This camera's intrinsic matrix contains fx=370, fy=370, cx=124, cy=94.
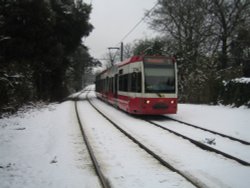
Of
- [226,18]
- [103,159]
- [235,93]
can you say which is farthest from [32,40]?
[103,159]

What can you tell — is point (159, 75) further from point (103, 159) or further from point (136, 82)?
point (103, 159)

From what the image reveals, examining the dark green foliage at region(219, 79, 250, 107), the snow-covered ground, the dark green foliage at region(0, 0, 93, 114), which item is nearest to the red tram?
the snow-covered ground

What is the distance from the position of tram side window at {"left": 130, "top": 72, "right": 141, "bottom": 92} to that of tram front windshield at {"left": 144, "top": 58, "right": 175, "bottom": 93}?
1.12 ft

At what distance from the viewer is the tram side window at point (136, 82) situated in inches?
672

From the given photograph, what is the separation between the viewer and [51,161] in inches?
339

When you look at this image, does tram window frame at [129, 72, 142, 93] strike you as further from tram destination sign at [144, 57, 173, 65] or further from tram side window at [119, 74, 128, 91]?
tram side window at [119, 74, 128, 91]

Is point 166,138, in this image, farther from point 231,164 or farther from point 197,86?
point 197,86

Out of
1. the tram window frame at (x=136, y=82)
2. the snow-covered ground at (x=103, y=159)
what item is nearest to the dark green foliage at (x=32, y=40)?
the tram window frame at (x=136, y=82)

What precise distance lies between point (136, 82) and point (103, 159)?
8.78 m

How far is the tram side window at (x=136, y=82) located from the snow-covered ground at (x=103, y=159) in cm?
287

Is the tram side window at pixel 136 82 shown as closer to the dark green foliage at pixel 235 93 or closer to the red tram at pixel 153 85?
the red tram at pixel 153 85

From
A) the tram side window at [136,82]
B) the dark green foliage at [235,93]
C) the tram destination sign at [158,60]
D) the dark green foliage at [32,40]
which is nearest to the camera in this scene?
the tram side window at [136,82]

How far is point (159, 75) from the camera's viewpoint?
56.1 ft

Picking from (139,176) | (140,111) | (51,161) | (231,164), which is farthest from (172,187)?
(140,111)
